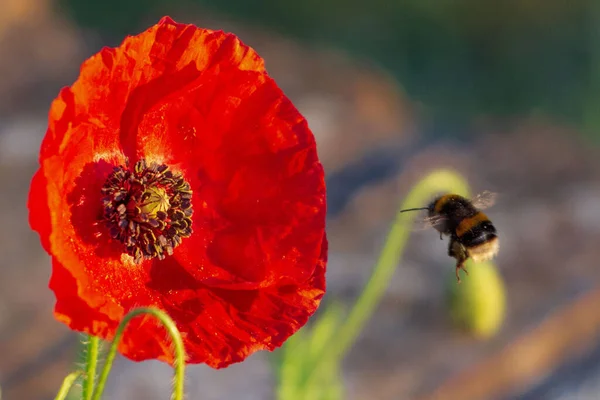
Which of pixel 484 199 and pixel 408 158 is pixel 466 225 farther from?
pixel 408 158

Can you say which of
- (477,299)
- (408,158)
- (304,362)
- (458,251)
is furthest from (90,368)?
(408,158)

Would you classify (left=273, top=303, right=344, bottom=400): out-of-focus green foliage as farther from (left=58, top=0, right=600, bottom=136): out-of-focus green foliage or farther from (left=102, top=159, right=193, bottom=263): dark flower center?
(left=58, top=0, right=600, bottom=136): out-of-focus green foliage

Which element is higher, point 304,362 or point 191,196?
point 304,362

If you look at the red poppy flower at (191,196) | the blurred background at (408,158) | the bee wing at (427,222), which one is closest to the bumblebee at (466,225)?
the bee wing at (427,222)

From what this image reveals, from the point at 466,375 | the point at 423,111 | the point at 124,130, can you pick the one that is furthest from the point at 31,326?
the point at 423,111

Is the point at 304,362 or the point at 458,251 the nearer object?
the point at 458,251

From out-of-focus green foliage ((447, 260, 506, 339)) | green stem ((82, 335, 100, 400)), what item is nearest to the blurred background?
out-of-focus green foliage ((447, 260, 506, 339))
